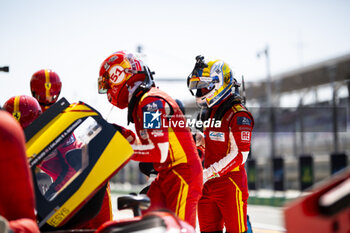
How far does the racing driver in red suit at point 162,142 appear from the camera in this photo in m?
3.71

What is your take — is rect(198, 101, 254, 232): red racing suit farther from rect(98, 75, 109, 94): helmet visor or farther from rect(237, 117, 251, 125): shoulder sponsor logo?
rect(98, 75, 109, 94): helmet visor

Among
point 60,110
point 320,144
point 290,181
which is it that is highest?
point 60,110

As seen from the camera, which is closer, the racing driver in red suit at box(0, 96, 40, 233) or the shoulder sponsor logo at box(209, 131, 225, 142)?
the racing driver in red suit at box(0, 96, 40, 233)

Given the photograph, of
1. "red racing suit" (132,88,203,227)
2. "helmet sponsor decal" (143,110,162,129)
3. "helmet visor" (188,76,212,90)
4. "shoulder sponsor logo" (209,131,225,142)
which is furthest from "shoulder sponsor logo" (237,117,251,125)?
"helmet sponsor decal" (143,110,162,129)

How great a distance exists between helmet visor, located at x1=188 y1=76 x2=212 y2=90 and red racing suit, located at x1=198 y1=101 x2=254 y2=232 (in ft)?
1.46

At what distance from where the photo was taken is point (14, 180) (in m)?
2.10

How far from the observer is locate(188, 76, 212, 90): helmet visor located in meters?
5.60

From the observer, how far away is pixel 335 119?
13812 mm

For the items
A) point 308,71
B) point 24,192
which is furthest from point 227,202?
point 308,71

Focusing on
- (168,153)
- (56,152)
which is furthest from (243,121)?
(56,152)

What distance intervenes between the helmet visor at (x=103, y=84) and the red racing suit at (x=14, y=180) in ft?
7.28

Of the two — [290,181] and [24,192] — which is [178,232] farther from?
[290,181]

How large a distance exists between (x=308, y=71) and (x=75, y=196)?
22.9 m

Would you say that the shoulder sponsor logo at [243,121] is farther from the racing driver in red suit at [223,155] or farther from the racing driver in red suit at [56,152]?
the racing driver in red suit at [56,152]
